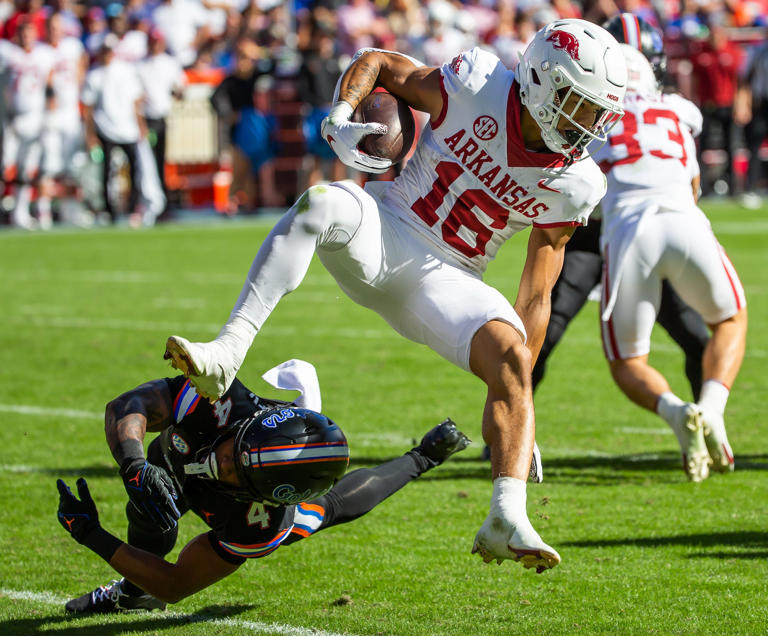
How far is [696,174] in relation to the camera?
21.2 ft

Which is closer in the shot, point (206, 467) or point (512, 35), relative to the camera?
point (206, 467)

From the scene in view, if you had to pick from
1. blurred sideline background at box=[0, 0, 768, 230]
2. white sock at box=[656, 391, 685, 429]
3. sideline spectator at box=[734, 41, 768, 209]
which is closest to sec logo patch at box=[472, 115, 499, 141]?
white sock at box=[656, 391, 685, 429]

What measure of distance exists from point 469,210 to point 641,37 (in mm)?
2215

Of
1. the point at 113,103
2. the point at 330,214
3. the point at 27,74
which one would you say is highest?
the point at 330,214

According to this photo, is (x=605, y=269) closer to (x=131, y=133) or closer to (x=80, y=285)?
(x=80, y=285)

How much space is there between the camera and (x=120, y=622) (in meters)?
4.35

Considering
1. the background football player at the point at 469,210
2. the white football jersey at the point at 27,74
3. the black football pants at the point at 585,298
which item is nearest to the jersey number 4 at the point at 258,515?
the background football player at the point at 469,210

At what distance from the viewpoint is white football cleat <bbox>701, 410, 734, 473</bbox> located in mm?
5512

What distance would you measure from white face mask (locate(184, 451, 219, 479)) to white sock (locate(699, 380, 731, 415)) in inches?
103

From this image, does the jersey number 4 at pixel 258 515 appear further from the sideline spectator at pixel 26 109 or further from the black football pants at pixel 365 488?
the sideline spectator at pixel 26 109

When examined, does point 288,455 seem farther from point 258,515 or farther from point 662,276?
point 662,276

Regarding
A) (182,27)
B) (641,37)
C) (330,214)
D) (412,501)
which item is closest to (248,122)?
(182,27)

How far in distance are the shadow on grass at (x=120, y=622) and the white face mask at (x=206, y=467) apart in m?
0.56

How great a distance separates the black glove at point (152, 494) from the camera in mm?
3795
